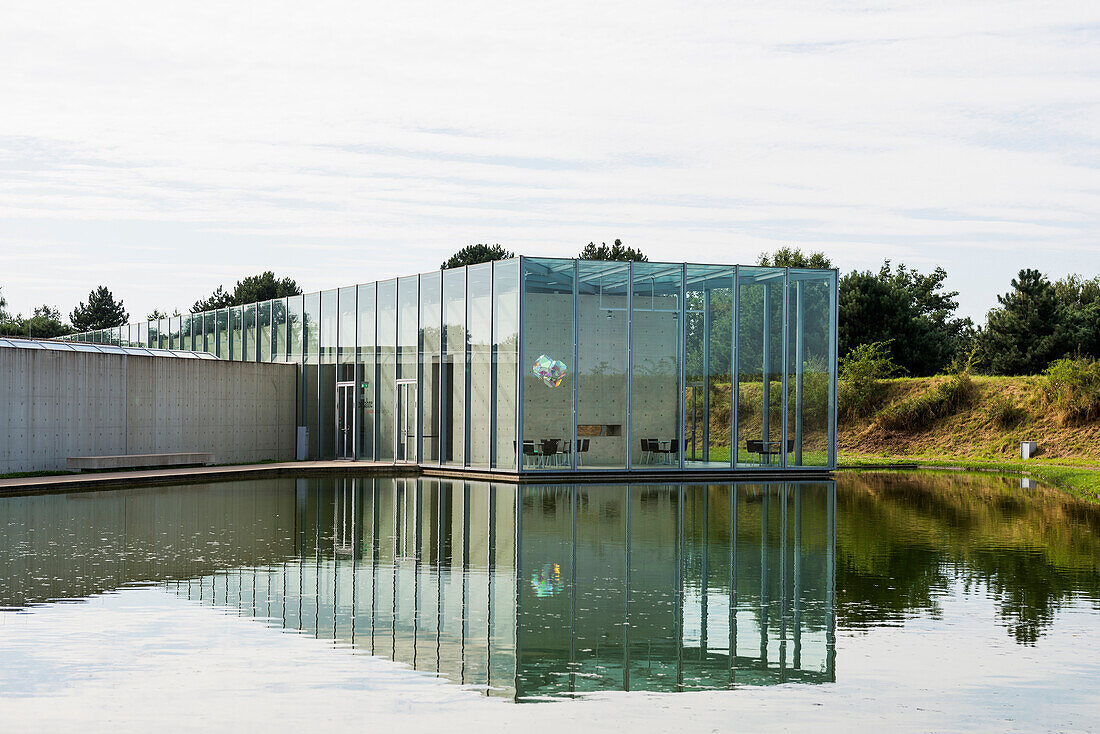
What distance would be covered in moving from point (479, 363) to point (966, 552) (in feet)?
52.6

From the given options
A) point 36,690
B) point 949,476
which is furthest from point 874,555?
point 949,476

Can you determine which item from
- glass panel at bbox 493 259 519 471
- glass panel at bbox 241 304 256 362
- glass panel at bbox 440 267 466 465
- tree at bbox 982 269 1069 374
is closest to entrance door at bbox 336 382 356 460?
glass panel at bbox 440 267 466 465

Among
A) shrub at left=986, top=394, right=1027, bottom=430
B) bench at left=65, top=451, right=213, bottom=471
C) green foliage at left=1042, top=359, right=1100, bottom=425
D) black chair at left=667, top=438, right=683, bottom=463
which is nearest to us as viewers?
bench at left=65, top=451, right=213, bottom=471

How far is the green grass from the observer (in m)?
27.5

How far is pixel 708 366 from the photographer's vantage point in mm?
29250

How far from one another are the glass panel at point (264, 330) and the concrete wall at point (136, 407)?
238 cm

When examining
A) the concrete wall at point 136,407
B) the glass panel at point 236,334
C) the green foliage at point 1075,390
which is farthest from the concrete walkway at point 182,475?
the green foliage at point 1075,390

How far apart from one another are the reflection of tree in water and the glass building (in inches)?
202

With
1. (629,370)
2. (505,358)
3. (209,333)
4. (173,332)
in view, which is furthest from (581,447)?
(173,332)

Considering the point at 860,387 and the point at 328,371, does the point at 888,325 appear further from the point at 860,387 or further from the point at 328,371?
the point at 328,371

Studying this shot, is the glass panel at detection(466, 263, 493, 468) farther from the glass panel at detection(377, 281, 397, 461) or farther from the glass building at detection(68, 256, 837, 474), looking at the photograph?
the glass panel at detection(377, 281, 397, 461)

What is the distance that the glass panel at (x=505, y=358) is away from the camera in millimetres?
27609

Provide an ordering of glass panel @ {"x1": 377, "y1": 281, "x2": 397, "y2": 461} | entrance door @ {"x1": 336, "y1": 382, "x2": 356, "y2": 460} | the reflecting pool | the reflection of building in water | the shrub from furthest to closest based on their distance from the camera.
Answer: the shrub, entrance door @ {"x1": 336, "y1": 382, "x2": 356, "y2": 460}, glass panel @ {"x1": 377, "y1": 281, "x2": 397, "y2": 461}, the reflection of building in water, the reflecting pool

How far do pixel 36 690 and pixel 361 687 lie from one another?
2.06 m
